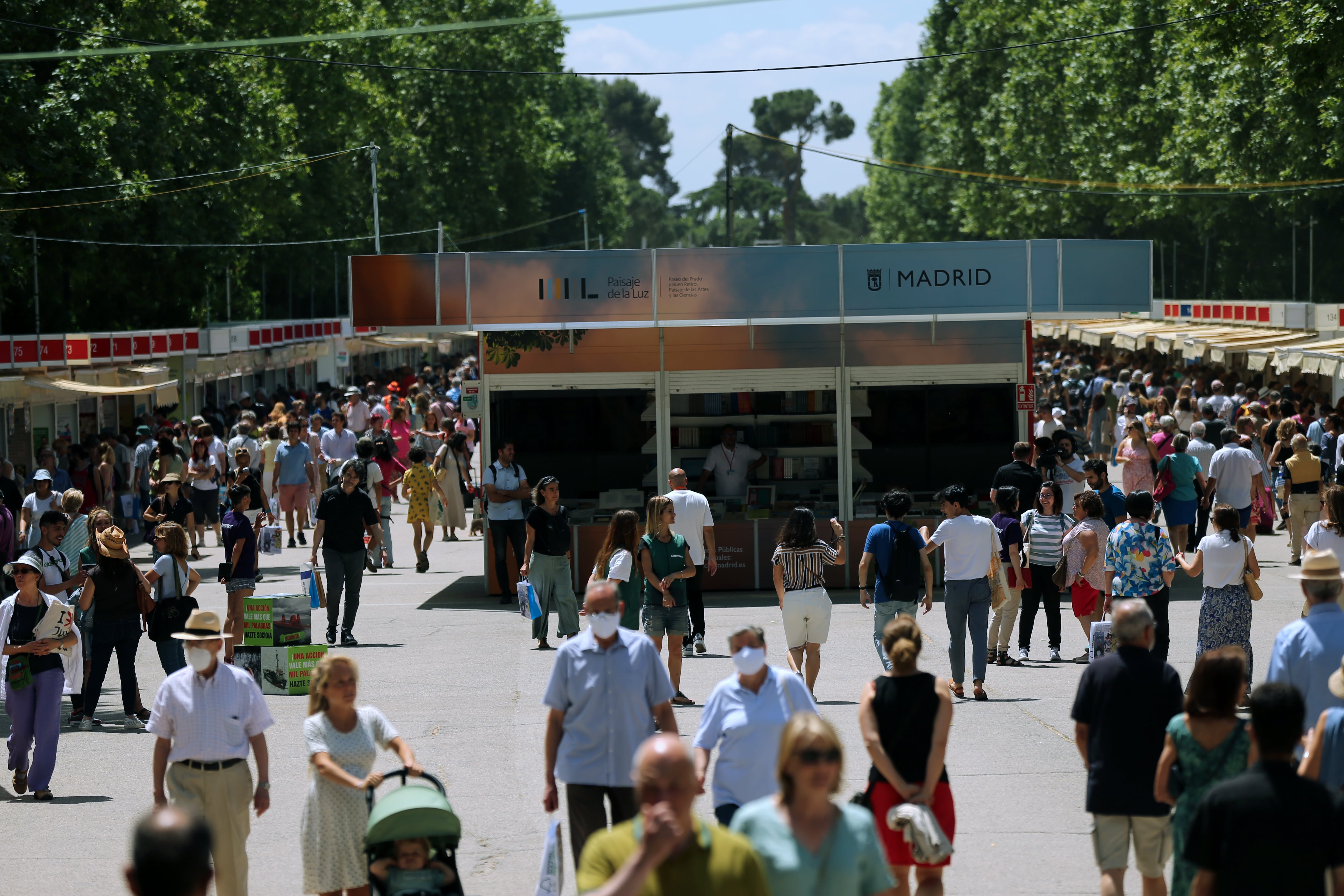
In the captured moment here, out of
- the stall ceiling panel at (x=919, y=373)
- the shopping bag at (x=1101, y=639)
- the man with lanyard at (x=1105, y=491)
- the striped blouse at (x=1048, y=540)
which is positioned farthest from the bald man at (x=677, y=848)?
the stall ceiling panel at (x=919, y=373)

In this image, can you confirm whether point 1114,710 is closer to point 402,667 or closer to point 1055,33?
point 402,667

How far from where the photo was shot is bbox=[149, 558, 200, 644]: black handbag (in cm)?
1159

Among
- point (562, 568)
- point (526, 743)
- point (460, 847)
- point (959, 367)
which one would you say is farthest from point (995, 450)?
point (460, 847)

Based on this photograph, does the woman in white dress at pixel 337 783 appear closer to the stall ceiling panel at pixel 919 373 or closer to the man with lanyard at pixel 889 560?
the man with lanyard at pixel 889 560

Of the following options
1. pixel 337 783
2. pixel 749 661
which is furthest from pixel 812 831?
pixel 337 783

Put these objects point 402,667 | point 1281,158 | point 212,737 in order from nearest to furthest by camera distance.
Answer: point 212,737 → point 402,667 → point 1281,158

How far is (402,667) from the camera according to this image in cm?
1382

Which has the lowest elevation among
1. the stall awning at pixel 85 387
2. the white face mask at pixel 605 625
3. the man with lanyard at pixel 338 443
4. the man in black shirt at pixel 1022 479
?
the white face mask at pixel 605 625

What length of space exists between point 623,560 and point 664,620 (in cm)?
52

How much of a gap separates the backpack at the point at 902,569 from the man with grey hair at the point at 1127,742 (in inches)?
190

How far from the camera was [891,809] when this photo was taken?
6.44m

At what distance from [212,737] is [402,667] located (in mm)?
6822

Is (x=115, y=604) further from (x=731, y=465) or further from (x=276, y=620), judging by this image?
(x=731, y=465)

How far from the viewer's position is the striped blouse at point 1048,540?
13078mm
